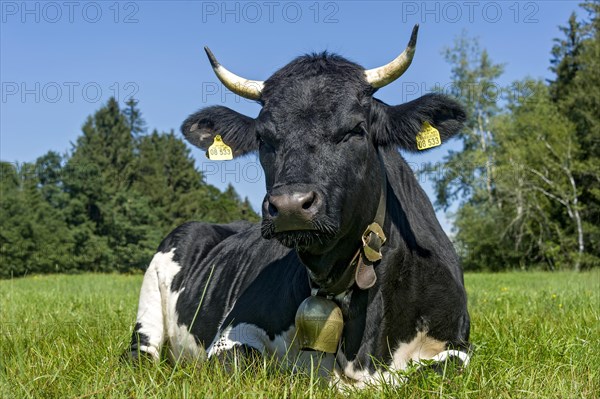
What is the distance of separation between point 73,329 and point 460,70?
4128 centimetres

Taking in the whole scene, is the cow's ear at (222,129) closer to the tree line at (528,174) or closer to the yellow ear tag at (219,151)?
the yellow ear tag at (219,151)

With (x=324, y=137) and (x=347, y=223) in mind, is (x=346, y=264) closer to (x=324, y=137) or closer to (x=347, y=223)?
(x=347, y=223)

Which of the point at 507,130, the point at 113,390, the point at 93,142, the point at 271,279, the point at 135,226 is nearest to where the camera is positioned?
the point at 113,390

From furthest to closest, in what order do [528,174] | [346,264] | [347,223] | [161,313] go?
[528,174]
[161,313]
[346,264]
[347,223]

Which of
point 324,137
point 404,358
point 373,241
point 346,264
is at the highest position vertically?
point 324,137

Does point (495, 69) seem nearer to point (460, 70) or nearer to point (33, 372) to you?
point (460, 70)

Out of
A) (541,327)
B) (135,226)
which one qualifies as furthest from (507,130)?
(541,327)

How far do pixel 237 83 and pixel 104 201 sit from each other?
174 ft

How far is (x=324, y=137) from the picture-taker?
3.85 m

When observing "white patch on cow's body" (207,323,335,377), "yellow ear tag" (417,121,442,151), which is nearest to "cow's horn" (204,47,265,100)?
"yellow ear tag" (417,121,442,151)

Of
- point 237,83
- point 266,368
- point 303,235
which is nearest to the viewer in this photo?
point 303,235

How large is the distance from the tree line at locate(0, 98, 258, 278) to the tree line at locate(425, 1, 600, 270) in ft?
49.7

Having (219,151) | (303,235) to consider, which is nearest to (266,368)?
(303,235)

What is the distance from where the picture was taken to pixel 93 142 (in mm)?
67875
